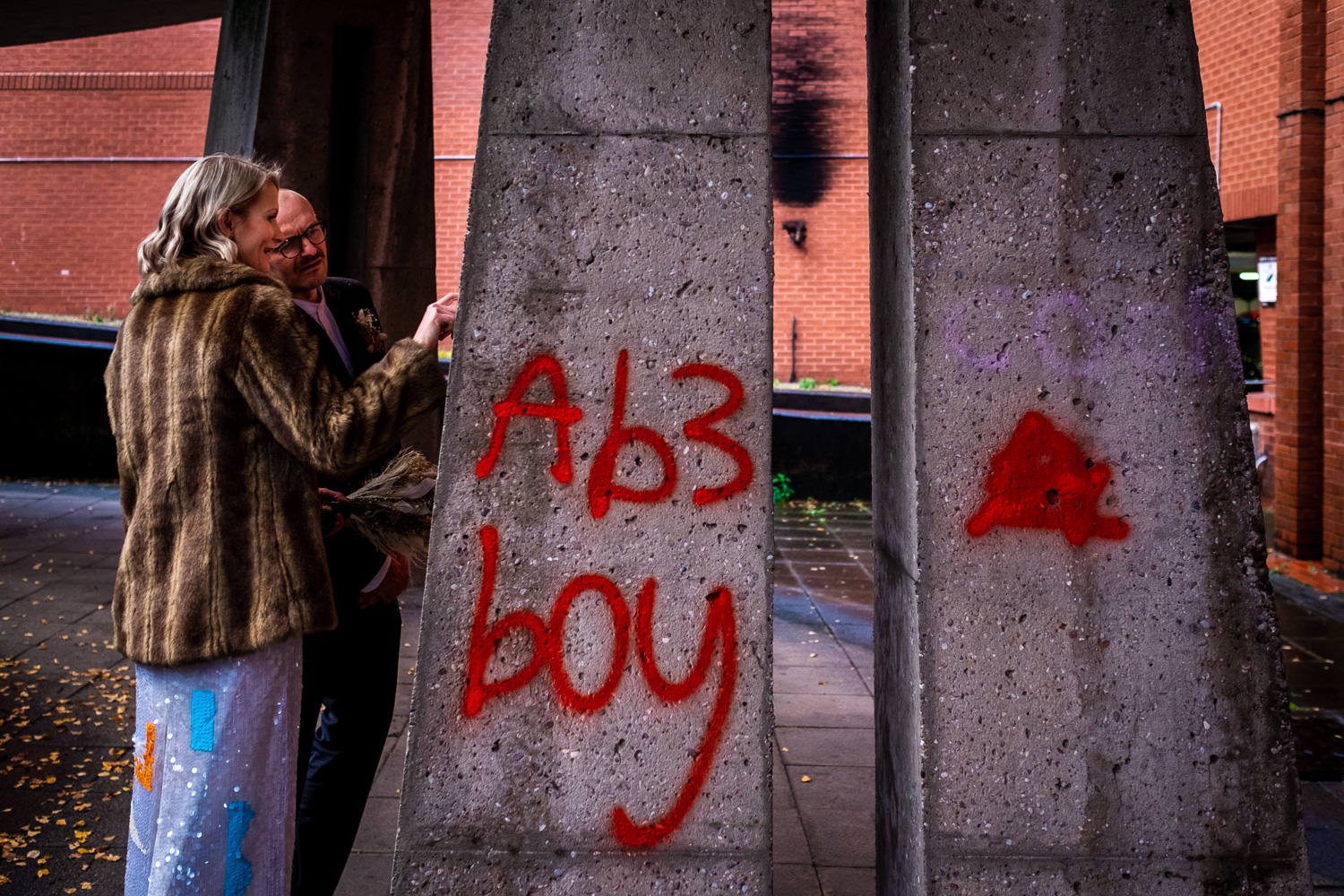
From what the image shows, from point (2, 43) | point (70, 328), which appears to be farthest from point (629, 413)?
point (70, 328)

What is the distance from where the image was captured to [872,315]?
288 centimetres

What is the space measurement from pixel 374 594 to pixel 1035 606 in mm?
1624

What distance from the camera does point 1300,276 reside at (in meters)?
8.57

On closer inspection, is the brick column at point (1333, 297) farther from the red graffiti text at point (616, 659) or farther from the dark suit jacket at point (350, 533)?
the dark suit jacket at point (350, 533)


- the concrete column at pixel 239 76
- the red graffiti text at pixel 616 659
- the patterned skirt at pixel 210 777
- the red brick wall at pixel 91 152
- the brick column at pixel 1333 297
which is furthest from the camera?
the red brick wall at pixel 91 152

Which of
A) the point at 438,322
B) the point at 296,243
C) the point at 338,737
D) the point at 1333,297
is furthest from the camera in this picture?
the point at 1333,297

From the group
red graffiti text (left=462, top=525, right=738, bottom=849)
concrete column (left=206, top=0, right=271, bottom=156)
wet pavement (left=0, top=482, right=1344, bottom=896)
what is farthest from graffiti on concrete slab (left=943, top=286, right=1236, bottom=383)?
concrete column (left=206, top=0, right=271, bottom=156)

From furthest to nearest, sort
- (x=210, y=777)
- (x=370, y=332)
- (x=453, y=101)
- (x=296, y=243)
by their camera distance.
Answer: (x=453, y=101)
(x=370, y=332)
(x=296, y=243)
(x=210, y=777)

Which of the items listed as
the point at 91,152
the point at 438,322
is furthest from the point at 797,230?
the point at 438,322

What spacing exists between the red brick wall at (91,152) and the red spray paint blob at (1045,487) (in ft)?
55.7

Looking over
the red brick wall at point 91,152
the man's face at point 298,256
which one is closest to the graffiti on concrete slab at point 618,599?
the man's face at point 298,256

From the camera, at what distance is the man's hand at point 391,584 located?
2863 millimetres

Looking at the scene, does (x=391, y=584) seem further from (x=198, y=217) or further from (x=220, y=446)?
(x=198, y=217)

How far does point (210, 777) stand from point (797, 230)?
14.7 metres
